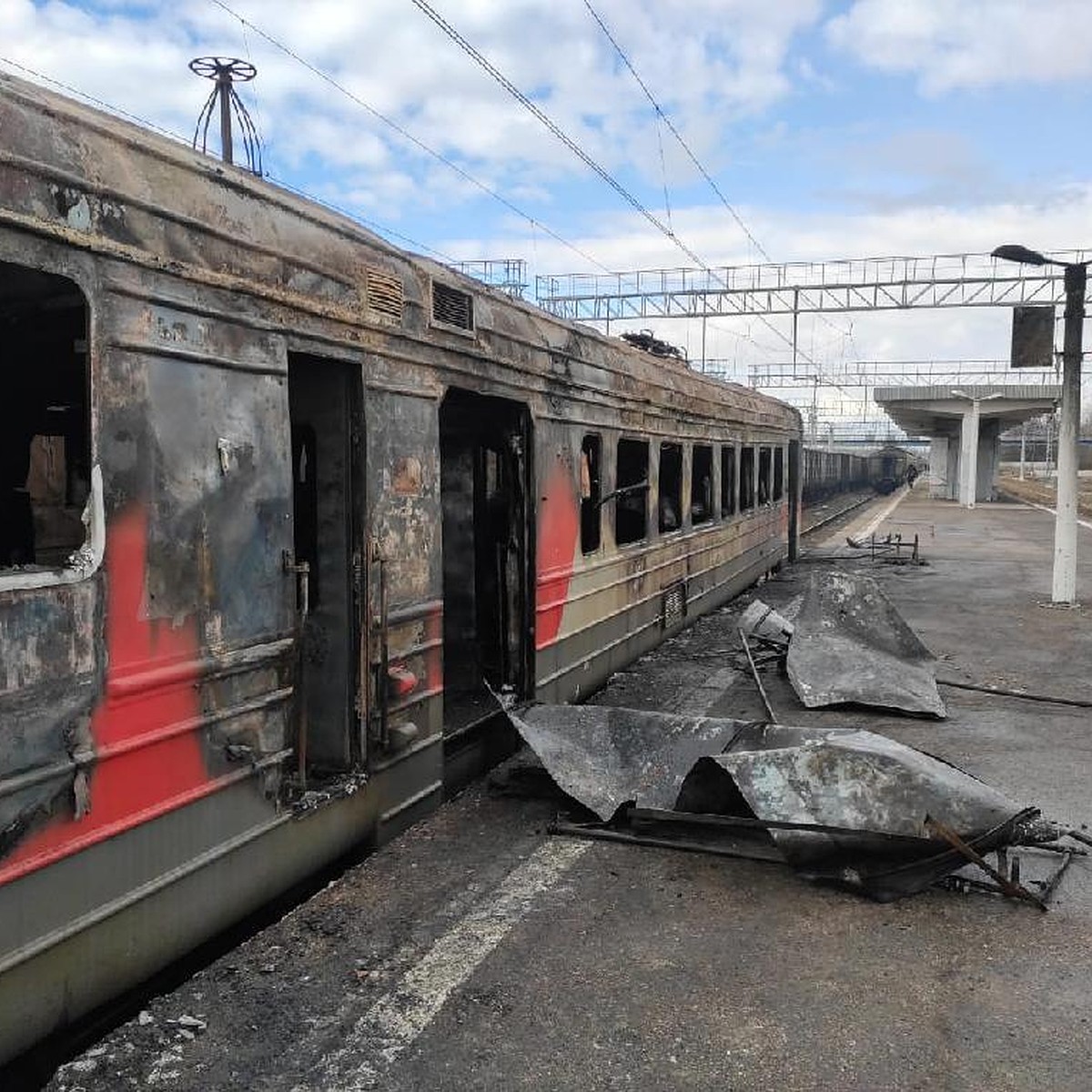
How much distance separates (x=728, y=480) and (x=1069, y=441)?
4772 mm

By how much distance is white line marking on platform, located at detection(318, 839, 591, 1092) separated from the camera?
3.03 metres

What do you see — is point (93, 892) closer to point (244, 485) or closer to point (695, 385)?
point (244, 485)

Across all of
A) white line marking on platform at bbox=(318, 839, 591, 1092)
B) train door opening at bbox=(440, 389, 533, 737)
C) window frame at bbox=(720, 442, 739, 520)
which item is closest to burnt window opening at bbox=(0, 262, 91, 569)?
white line marking on platform at bbox=(318, 839, 591, 1092)

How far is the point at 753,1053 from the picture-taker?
3.11 meters

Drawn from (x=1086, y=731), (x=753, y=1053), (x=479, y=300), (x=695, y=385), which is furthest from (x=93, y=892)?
(x=695, y=385)

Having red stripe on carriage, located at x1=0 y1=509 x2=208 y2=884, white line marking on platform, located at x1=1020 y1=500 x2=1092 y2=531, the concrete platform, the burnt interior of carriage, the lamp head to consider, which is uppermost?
the lamp head

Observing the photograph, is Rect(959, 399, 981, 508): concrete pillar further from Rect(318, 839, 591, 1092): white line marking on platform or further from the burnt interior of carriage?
Rect(318, 839, 591, 1092): white line marking on platform

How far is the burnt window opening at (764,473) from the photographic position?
1445cm

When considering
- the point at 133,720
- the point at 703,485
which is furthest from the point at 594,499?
the point at 133,720

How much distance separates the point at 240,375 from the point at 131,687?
1.17 metres

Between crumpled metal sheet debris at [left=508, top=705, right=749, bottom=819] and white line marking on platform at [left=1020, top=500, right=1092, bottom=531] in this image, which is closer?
crumpled metal sheet debris at [left=508, top=705, right=749, bottom=819]

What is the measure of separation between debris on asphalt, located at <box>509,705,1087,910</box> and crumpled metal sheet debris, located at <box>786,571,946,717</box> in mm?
2676

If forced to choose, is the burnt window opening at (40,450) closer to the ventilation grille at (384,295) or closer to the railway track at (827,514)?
the ventilation grille at (384,295)

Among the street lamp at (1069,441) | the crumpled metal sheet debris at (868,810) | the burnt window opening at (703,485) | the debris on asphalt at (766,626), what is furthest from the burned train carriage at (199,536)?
the street lamp at (1069,441)
